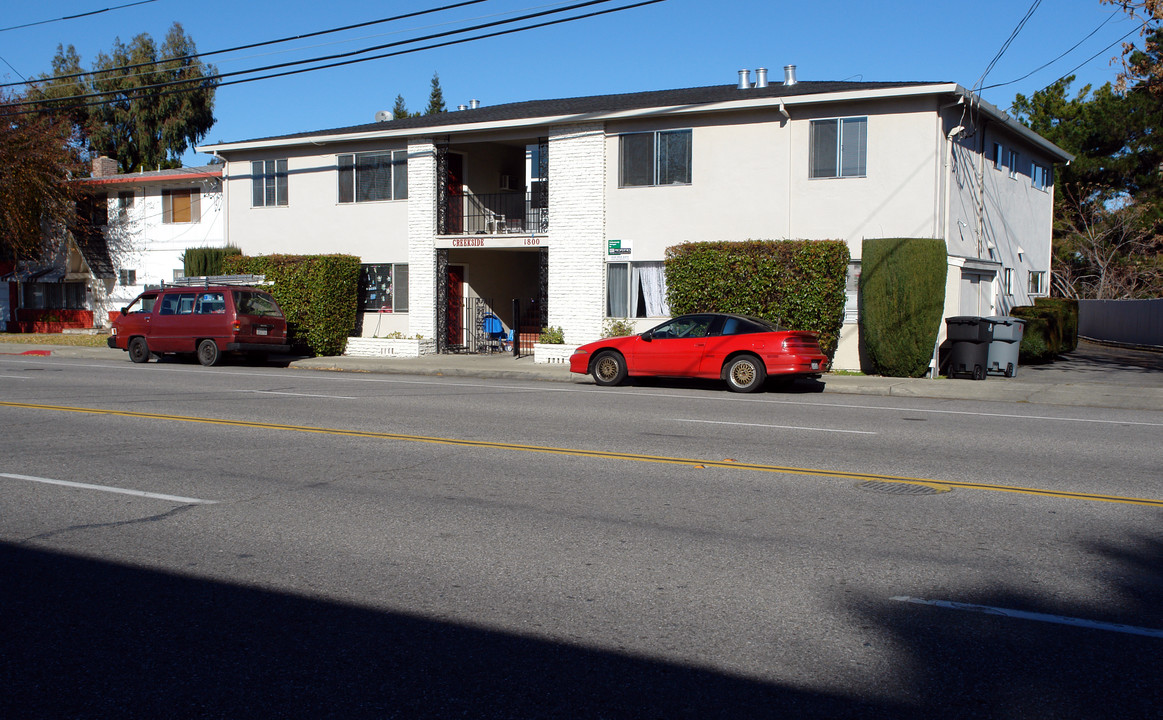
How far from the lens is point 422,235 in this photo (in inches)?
1032

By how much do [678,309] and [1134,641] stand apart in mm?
17521

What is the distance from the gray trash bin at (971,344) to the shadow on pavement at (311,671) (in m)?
16.6

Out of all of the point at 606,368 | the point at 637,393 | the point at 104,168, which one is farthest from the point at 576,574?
the point at 104,168

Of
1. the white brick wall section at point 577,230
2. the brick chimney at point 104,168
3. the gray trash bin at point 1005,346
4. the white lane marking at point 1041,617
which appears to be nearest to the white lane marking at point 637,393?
the gray trash bin at point 1005,346

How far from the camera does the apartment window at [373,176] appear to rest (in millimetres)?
26609

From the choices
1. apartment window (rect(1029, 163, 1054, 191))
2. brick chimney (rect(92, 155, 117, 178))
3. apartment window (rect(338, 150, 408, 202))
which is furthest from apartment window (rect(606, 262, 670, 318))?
brick chimney (rect(92, 155, 117, 178))

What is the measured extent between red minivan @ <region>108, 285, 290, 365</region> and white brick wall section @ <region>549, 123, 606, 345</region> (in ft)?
22.8

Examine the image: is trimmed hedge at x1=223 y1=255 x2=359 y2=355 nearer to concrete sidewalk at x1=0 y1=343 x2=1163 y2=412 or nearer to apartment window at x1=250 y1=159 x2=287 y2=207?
concrete sidewalk at x1=0 y1=343 x2=1163 y2=412

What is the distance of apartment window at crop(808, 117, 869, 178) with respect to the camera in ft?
68.9

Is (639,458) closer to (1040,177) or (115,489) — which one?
(115,489)

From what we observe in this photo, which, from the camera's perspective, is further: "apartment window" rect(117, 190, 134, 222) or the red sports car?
"apartment window" rect(117, 190, 134, 222)

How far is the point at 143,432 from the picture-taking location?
1112 cm

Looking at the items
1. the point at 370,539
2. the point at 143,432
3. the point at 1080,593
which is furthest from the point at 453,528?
the point at 143,432

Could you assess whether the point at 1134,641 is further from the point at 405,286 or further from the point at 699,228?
the point at 405,286
